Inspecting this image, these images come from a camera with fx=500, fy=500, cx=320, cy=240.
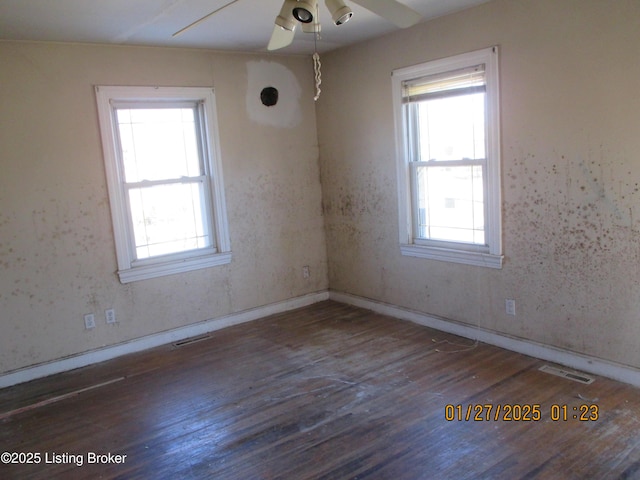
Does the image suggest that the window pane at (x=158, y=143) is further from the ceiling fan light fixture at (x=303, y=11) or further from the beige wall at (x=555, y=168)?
the ceiling fan light fixture at (x=303, y=11)

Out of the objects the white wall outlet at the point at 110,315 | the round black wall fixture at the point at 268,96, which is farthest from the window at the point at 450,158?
the white wall outlet at the point at 110,315

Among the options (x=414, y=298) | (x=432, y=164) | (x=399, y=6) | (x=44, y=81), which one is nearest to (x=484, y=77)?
(x=432, y=164)

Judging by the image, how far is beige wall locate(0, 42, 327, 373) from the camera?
3701mm

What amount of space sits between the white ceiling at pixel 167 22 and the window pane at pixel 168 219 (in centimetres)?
122

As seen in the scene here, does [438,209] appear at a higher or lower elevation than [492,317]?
higher

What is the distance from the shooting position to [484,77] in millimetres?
3590

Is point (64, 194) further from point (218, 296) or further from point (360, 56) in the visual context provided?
point (360, 56)

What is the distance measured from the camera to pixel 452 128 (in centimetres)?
393

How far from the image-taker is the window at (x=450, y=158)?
3.64 metres

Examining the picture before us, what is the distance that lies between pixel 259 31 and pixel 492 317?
2836mm

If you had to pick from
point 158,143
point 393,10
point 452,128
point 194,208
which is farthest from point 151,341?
point 393,10

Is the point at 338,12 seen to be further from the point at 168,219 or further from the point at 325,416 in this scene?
the point at 168,219

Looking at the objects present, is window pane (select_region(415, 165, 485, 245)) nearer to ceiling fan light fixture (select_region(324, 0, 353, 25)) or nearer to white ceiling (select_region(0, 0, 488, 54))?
white ceiling (select_region(0, 0, 488, 54))

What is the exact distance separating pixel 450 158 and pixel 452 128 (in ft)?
0.77
